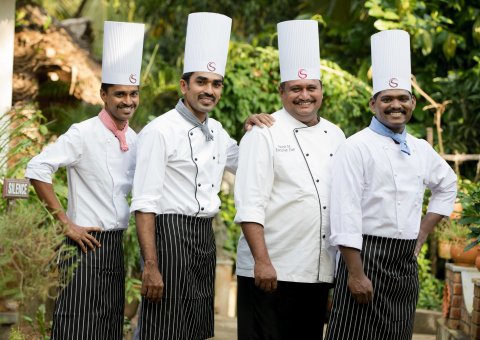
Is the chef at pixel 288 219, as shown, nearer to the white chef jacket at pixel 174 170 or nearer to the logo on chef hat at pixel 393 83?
the white chef jacket at pixel 174 170

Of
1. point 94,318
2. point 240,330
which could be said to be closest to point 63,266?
point 94,318

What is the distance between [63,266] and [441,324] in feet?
9.51

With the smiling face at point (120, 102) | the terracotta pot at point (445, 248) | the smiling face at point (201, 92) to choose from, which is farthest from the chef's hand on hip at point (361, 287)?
the terracotta pot at point (445, 248)

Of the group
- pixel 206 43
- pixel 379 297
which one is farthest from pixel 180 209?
pixel 379 297

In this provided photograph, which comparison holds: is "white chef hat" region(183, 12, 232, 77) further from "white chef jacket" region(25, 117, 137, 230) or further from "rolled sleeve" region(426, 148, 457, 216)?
"rolled sleeve" region(426, 148, 457, 216)

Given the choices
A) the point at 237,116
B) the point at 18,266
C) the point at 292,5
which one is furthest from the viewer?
the point at 292,5

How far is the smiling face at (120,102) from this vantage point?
4477mm

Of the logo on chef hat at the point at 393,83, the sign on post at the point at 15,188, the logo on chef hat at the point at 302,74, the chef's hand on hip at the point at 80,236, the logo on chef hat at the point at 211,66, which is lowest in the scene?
the chef's hand on hip at the point at 80,236

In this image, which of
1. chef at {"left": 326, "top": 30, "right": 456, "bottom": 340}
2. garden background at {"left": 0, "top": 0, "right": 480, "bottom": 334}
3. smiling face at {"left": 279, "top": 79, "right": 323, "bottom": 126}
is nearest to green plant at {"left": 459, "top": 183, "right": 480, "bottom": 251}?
chef at {"left": 326, "top": 30, "right": 456, "bottom": 340}

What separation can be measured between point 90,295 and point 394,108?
5.16 ft

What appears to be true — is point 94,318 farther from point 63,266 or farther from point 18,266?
point 18,266

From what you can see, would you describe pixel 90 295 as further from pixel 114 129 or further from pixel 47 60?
pixel 47 60

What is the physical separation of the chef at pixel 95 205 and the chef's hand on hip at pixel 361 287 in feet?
3.47

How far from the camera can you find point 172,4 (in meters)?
13.4
